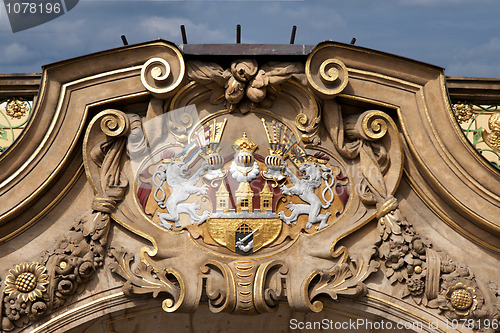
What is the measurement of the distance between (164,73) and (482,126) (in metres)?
2.69

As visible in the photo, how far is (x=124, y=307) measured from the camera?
6949mm

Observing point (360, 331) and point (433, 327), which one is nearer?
point (433, 327)

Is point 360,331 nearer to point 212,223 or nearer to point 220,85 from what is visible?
point 212,223

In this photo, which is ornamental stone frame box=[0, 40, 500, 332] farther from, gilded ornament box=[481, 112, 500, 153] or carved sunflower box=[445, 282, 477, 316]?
gilded ornament box=[481, 112, 500, 153]

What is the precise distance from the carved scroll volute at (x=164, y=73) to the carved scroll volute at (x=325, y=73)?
1.02 meters

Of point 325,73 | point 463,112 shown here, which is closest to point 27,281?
point 325,73

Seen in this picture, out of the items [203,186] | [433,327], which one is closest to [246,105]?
[203,186]

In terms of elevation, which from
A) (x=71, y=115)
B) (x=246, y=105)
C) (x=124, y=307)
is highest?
(x=246, y=105)

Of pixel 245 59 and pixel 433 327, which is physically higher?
pixel 245 59

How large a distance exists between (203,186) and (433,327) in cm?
211

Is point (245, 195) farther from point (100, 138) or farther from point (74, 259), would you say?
point (74, 259)

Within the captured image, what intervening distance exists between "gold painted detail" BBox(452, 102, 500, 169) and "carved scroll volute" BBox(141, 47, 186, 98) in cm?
228

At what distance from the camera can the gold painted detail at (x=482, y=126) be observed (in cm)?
742

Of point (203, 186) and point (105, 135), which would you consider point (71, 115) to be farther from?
point (203, 186)
